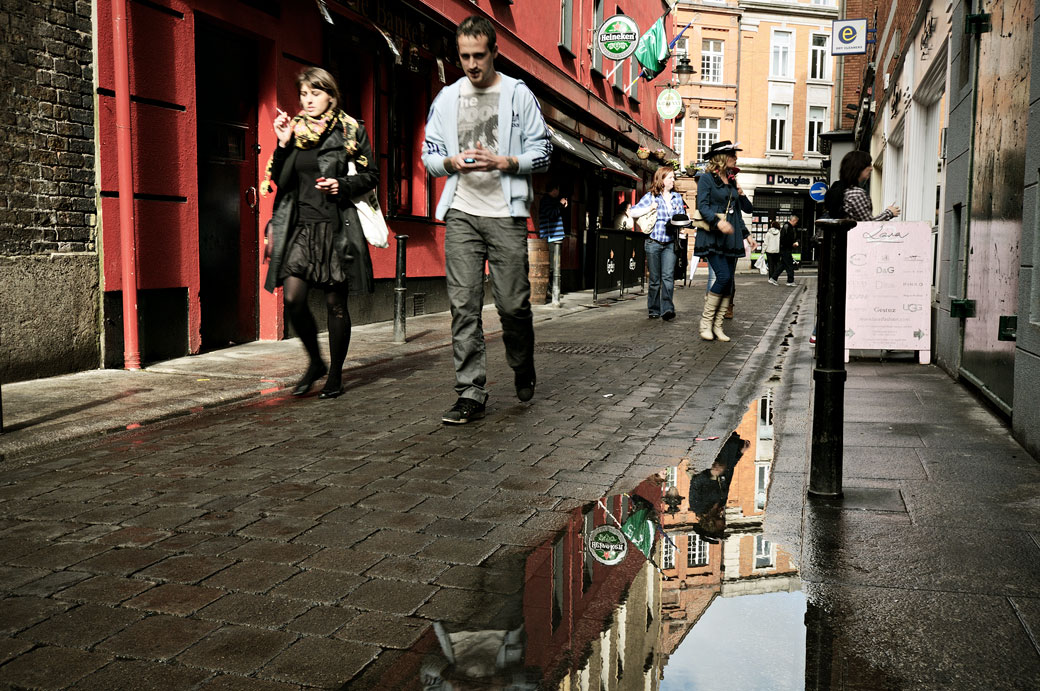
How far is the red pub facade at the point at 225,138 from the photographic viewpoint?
294 inches

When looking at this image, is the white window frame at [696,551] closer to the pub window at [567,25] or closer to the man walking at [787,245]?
the pub window at [567,25]

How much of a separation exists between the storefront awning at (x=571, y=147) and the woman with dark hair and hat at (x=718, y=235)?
613 cm

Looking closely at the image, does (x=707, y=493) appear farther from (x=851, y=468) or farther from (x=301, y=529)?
→ (x=301, y=529)

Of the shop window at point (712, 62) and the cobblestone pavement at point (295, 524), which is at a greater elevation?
the shop window at point (712, 62)

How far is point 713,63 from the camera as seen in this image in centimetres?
4744

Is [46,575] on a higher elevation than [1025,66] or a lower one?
lower

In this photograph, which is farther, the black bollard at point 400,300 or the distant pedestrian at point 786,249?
the distant pedestrian at point 786,249

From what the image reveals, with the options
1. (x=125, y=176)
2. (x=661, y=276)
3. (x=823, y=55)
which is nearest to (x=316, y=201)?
(x=125, y=176)

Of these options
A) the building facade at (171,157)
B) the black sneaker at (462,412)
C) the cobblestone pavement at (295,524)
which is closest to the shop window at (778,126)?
the building facade at (171,157)

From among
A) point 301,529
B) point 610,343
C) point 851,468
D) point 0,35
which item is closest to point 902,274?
point 610,343

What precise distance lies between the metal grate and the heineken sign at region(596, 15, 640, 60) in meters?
13.3

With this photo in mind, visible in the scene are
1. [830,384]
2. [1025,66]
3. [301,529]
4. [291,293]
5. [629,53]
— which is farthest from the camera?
[629,53]

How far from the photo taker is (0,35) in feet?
21.5

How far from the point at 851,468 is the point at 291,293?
3468 millimetres
